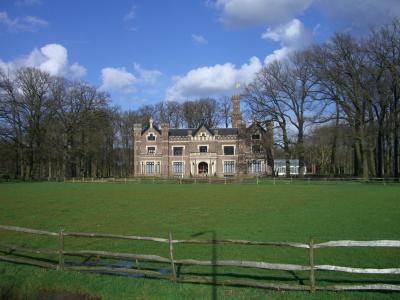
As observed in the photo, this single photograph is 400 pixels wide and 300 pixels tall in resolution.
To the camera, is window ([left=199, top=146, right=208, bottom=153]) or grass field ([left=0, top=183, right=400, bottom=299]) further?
Result: window ([left=199, top=146, right=208, bottom=153])

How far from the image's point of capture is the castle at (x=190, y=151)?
7331cm

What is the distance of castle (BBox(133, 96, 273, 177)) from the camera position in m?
73.3

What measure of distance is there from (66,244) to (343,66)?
138ft

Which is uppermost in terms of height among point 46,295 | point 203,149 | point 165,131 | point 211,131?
point 165,131

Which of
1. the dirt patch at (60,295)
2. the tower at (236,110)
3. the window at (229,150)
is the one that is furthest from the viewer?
the tower at (236,110)

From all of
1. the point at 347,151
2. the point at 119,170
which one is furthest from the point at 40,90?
the point at 347,151

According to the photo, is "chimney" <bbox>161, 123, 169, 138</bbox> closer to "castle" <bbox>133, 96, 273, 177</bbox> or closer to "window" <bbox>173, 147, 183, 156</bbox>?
"castle" <bbox>133, 96, 273, 177</bbox>

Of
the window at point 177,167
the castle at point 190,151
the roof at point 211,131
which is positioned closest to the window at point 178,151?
the castle at point 190,151

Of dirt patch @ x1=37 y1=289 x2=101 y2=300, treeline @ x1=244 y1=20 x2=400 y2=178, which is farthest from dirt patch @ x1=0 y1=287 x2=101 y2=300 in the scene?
treeline @ x1=244 y1=20 x2=400 y2=178

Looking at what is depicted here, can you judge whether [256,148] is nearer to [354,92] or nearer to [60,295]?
[354,92]

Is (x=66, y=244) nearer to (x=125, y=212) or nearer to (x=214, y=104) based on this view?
(x=125, y=212)

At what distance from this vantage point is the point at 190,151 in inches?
2938

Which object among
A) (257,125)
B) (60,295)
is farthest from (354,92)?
(60,295)

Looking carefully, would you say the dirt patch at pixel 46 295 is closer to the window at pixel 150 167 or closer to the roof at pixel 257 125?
the roof at pixel 257 125
